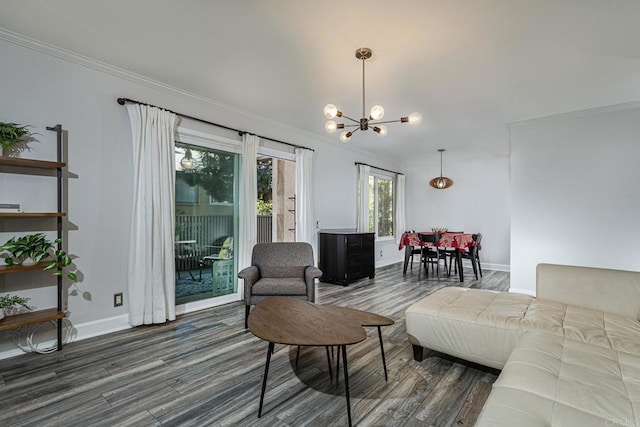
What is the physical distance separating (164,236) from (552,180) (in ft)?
17.5

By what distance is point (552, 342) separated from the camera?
5.80ft

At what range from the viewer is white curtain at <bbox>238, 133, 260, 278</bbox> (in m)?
4.13

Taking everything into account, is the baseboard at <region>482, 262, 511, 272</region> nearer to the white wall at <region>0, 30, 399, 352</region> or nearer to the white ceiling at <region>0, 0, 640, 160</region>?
the white ceiling at <region>0, 0, 640, 160</region>

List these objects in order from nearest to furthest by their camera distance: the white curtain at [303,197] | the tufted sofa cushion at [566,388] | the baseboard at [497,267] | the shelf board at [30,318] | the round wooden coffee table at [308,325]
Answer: the tufted sofa cushion at [566,388], the round wooden coffee table at [308,325], the shelf board at [30,318], the white curtain at [303,197], the baseboard at [497,267]

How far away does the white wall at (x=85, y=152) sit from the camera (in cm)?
255

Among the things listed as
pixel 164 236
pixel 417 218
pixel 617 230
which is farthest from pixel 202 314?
pixel 417 218

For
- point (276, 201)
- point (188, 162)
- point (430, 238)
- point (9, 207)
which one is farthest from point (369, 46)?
point (276, 201)

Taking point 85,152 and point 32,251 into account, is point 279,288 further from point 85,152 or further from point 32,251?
point 85,152

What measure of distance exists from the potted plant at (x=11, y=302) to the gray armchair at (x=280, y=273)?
5.92 ft

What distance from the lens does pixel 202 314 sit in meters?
3.60

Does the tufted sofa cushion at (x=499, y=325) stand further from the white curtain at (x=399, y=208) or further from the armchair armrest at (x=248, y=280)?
the white curtain at (x=399, y=208)

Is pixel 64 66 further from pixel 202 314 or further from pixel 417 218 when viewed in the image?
pixel 417 218

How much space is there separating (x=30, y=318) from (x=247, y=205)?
2396 mm

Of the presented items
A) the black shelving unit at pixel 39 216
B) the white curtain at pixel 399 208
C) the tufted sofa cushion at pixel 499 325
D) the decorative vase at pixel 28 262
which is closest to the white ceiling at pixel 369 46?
the black shelving unit at pixel 39 216
